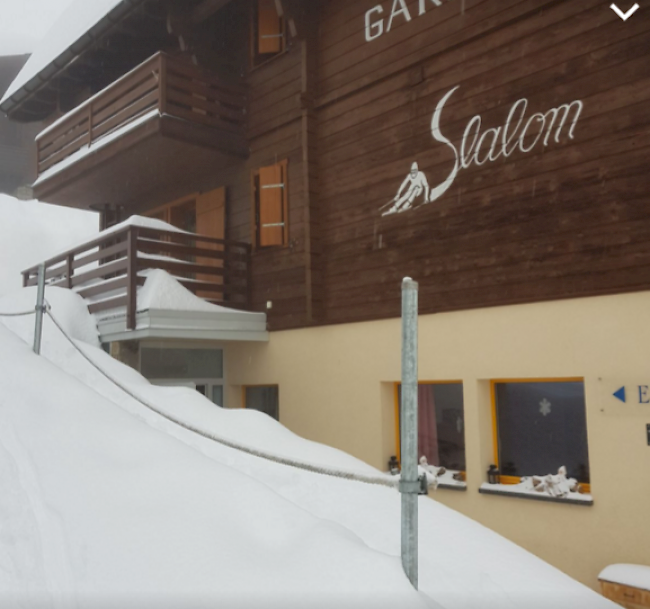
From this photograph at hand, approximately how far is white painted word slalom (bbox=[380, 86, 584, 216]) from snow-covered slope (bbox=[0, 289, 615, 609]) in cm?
434

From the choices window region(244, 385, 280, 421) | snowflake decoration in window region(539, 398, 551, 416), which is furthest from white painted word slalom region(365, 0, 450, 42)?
window region(244, 385, 280, 421)

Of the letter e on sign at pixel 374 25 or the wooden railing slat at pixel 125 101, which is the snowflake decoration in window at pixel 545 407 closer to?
the letter e on sign at pixel 374 25

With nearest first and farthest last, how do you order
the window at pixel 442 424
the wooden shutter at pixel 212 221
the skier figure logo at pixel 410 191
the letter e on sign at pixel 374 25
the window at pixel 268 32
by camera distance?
the window at pixel 442 424
the skier figure logo at pixel 410 191
the letter e on sign at pixel 374 25
the window at pixel 268 32
the wooden shutter at pixel 212 221

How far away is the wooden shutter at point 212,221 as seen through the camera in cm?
1127

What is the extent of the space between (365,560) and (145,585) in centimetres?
84

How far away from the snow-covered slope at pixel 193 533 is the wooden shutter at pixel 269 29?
733cm

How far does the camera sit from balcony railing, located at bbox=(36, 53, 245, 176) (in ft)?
33.1

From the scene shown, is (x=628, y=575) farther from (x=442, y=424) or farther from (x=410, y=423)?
(x=410, y=423)

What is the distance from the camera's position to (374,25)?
29.0 ft

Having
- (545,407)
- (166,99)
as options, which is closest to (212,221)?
(166,99)

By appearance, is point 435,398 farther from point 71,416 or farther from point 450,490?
point 71,416

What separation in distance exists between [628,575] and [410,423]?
4240 millimetres

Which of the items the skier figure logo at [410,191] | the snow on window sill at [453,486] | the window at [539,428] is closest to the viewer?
the window at [539,428]

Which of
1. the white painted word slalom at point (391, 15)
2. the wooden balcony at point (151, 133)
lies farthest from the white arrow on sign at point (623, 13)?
the wooden balcony at point (151, 133)
